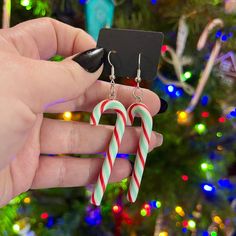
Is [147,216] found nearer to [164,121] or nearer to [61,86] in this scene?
[164,121]

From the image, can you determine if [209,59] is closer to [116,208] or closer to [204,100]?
[204,100]

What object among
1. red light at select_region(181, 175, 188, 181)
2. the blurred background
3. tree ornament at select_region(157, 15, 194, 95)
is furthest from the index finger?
red light at select_region(181, 175, 188, 181)

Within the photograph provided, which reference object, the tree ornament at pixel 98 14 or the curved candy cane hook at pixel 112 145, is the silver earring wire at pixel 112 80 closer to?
the curved candy cane hook at pixel 112 145

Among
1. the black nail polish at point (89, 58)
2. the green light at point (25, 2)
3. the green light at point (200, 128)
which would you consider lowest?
the green light at point (200, 128)

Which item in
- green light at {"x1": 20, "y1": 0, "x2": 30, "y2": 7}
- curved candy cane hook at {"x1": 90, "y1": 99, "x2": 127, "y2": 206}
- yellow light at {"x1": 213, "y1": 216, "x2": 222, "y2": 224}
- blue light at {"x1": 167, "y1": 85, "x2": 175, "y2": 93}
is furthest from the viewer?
yellow light at {"x1": 213, "y1": 216, "x2": 222, "y2": 224}

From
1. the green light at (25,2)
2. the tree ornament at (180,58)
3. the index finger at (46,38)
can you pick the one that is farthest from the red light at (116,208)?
the green light at (25,2)

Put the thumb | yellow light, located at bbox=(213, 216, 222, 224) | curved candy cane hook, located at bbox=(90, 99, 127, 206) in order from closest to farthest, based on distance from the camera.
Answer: the thumb → curved candy cane hook, located at bbox=(90, 99, 127, 206) → yellow light, located at bbox=(213, 216, 222, 224)

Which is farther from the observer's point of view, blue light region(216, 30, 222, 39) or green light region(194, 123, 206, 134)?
green light region(194, 123, 206, 134)

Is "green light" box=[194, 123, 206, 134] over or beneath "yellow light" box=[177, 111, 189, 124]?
beneath

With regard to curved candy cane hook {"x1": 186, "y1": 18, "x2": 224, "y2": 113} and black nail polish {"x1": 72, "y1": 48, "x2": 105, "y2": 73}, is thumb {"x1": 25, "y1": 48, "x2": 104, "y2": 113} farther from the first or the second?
curved candy cane hook {"x1": 186, "y1": 18, "x2": 224, "y2": 113}
